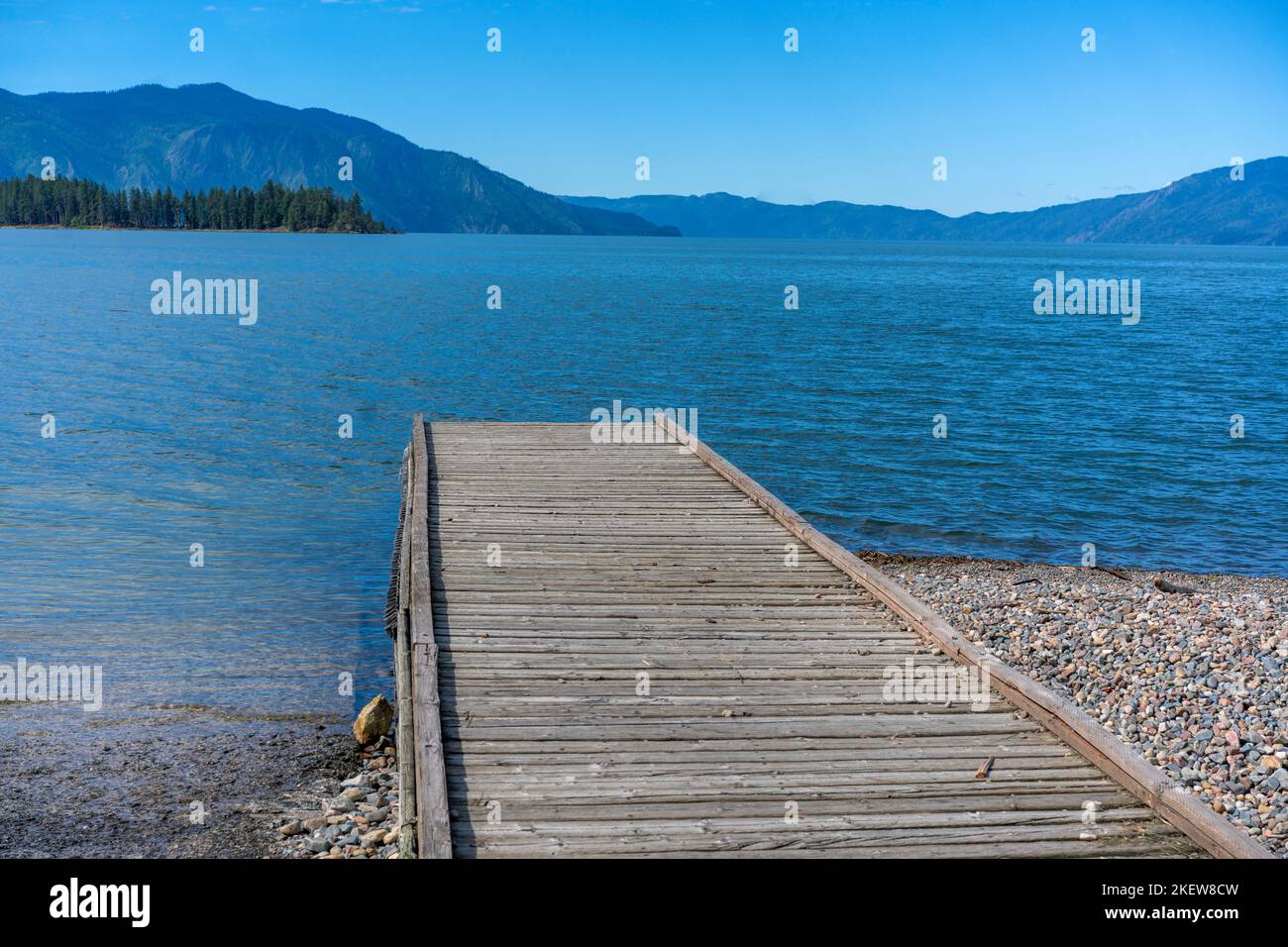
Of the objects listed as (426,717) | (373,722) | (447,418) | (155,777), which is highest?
(447,418)

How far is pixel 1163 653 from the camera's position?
13.5m

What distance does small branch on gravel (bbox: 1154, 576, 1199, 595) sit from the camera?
17.6 metres

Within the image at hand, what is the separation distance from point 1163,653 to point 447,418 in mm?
23883

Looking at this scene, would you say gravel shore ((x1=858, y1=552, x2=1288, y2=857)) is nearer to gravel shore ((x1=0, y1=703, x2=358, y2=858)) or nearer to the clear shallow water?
the clear shallow water

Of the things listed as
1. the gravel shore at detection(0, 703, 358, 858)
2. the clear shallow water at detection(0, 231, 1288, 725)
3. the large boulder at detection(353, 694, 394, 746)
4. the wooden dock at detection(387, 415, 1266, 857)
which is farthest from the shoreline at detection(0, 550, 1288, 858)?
the wooden dock at detection(387, 415, 1266, 857)

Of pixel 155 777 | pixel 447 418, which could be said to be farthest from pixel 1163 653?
pixel 447 418

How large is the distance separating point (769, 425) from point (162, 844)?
2554 centimetres

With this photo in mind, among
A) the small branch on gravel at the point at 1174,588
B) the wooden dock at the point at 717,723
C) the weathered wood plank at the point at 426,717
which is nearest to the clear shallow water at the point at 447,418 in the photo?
the weathered wood plank at the point at 426,717

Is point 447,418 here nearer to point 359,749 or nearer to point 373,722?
point 373,722

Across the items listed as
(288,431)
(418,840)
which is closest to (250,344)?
(288,431)

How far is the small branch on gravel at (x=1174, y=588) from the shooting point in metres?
17.6

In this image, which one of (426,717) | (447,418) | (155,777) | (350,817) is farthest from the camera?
(447,418)

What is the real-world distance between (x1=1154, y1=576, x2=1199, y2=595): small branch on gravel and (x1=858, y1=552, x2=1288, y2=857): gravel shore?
0.18 feet

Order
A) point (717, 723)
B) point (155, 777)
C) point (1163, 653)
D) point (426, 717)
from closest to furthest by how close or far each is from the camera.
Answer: point (426, 717) → point (717, 723) → point (155, 777) → point (1163, 653)
